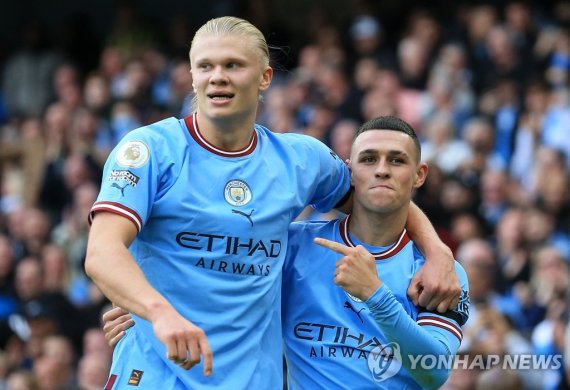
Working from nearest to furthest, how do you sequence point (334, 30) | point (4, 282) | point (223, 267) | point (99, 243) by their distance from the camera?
point (99, 243), point (223, 267), point (4, 282), point (334, 30)

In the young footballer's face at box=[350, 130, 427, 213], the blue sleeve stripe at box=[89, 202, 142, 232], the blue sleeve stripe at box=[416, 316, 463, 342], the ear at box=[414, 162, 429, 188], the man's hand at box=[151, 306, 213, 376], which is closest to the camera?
the man's hand at box=[151, 306, 213, 376]

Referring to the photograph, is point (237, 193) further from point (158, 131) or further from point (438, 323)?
point (438, 323)

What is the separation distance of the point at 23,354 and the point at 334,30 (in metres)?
6.28

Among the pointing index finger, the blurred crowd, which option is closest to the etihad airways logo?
the pointing index finger

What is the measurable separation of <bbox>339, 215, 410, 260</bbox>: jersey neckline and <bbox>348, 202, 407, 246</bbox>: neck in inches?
1.0

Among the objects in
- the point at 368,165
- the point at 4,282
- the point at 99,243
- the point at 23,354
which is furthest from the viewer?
the point at 4,282

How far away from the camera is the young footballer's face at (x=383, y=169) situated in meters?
6.00

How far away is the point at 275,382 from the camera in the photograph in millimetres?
5641

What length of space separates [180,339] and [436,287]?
65.9 inches

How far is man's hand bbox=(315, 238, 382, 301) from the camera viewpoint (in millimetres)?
5465

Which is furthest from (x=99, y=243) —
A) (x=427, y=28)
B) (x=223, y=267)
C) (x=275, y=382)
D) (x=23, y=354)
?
(x=427, y=28)

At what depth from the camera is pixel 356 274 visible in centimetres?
548

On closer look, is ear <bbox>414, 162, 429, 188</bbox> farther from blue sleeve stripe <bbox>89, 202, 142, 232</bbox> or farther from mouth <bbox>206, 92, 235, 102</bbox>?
blue sleeve stripe <bbox>89, 202, 142, 232</bbox>

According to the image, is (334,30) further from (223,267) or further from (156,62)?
(223,267)
